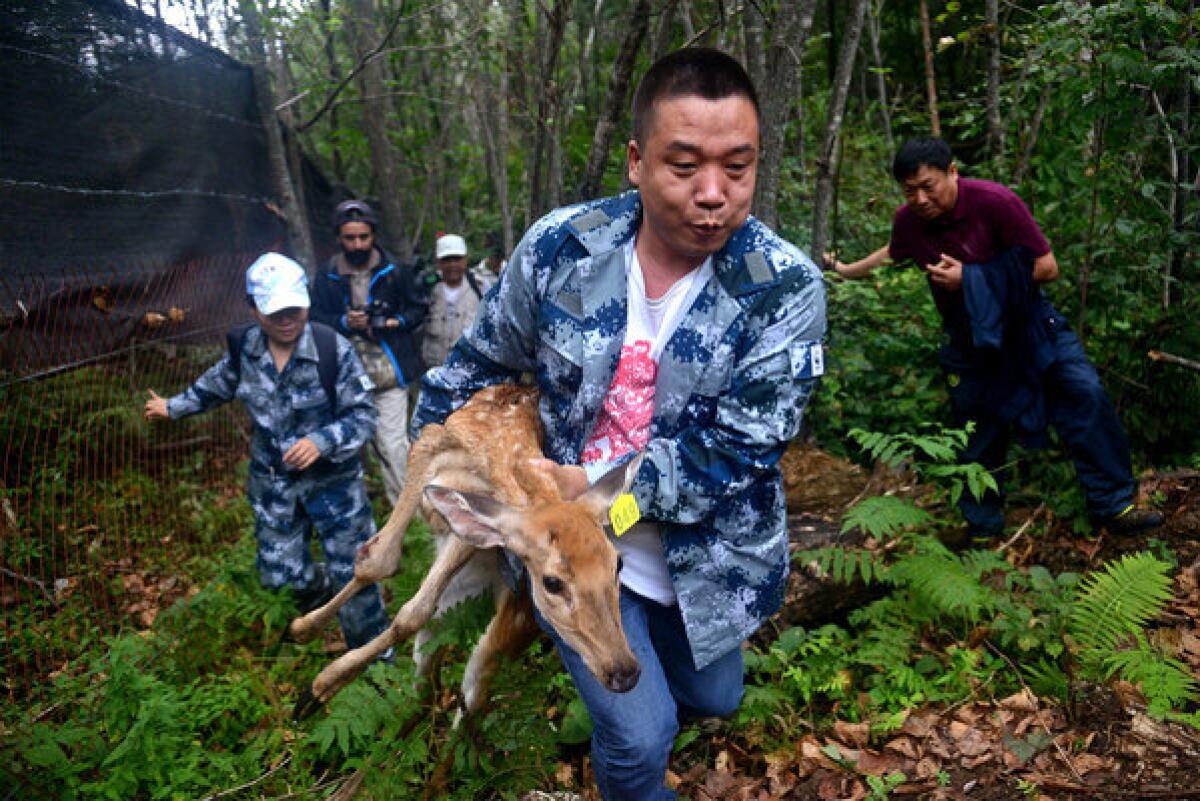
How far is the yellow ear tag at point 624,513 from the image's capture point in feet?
8.34

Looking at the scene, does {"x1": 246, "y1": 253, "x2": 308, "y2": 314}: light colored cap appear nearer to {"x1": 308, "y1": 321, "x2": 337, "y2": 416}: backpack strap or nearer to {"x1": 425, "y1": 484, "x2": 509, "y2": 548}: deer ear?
{"x1": 308, "y1": 321, "x2": 337, "y2": 416}: backpack strap

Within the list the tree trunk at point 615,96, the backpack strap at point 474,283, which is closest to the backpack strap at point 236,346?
the tree trunk at point 615,96

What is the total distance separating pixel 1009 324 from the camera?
491cm

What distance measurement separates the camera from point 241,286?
277 inches

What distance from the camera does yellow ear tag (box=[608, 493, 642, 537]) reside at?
2541 mm

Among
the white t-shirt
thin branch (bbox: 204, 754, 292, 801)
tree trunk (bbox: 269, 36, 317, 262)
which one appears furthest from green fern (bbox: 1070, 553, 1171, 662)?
tree trunk (bbox: 269, 36, 317, 262)

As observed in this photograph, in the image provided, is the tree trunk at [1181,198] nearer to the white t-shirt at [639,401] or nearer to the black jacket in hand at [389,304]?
the white t-shirt at [639,401]

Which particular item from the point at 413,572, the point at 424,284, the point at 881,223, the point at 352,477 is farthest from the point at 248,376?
the point at 881,223

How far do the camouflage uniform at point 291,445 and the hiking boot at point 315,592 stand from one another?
0.12 metres

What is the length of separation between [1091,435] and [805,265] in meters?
3.19

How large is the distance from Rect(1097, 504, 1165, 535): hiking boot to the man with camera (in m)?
5.48

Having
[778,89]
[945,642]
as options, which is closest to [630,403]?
[945,642]

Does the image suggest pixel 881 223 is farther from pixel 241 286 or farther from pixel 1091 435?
pixel 241 286

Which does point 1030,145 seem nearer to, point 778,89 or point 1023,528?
point 778,89
